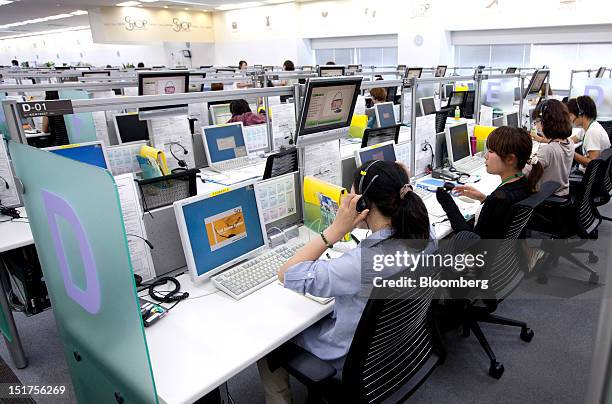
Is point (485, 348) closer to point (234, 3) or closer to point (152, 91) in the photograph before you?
point (152, 91)

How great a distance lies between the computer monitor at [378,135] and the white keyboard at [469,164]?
53 cm

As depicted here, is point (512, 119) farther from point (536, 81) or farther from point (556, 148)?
point (556, 148)

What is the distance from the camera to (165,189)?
6.64 feet

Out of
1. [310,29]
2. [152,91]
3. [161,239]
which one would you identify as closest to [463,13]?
[310,29]

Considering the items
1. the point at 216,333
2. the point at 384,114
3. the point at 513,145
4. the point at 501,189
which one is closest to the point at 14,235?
the point at 216,333

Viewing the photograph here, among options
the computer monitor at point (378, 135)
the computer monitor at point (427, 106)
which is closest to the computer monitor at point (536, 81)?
the computer monitor at point (427, 106)

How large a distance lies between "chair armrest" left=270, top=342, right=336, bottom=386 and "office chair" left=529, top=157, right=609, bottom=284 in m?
A: 2.28

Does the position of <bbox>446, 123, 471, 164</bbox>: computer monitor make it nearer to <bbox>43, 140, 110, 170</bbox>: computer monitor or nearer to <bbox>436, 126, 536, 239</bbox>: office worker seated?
<bbox>436, 126, 536, 239</bbox>: office worker seated

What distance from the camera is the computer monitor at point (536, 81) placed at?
14.5 feet

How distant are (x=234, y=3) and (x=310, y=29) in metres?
2.33

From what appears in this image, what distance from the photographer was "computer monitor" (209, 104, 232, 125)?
4.69 metres

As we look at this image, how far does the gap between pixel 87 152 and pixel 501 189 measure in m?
2.66

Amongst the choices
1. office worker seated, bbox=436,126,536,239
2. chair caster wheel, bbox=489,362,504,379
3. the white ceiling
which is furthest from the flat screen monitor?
the white ceiling

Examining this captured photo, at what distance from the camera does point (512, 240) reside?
6.61 feet
